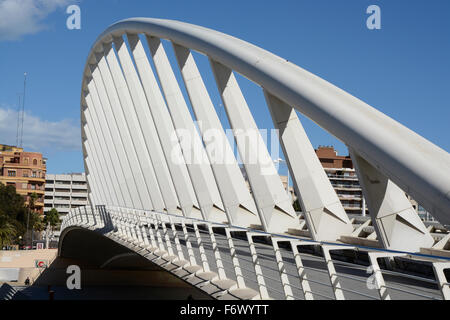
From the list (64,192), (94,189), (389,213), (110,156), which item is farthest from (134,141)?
(64,192)

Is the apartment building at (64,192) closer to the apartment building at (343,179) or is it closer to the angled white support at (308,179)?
the apartment building at (343,179)

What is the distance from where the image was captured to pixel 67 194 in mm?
145375

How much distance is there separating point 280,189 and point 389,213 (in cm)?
456

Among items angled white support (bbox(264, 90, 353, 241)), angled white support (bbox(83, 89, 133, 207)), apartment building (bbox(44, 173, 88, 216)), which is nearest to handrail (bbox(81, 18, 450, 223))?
angled white support (bbox(264, 90, 353, 241))

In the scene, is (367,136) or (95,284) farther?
(95,284)

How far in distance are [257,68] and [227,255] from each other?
470 cm

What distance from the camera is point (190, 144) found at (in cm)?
1756

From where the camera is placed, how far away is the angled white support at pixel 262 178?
12.4 m

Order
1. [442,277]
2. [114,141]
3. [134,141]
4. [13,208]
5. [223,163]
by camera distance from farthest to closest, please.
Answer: [13,208]
[114,141]
[134,141]
[223,163]
[442,277]

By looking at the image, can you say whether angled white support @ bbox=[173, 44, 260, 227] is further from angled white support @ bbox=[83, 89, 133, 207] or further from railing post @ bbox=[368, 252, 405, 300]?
angled white support @ bbox=[83, 89, 133, 207]

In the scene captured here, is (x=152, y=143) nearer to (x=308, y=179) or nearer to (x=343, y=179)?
(x=308, y=179)

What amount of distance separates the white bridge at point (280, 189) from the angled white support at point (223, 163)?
30mm
